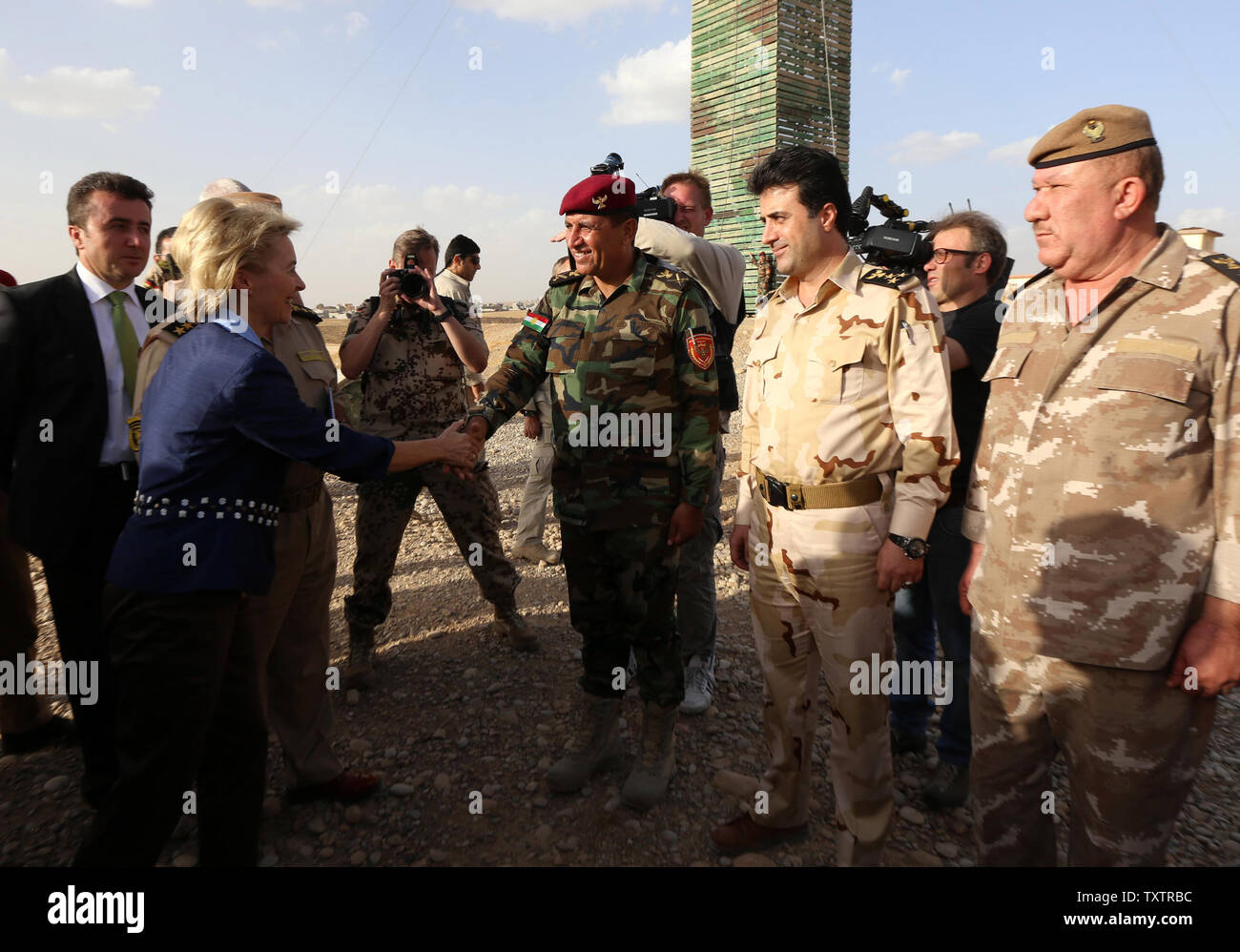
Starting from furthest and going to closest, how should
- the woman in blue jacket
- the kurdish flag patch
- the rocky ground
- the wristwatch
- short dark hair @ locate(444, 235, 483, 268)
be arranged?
short dark hair @ locate(444, 235, 483, 268) → the kurdish flag patch → the rocky ground → the wristwatch → the woman in blue jacket

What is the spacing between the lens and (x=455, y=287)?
5.18m

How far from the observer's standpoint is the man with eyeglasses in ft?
8.78

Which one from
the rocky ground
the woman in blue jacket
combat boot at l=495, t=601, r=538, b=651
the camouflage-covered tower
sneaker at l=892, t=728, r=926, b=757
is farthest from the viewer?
the camouflage-covered tower

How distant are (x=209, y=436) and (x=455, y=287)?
3.57 meters

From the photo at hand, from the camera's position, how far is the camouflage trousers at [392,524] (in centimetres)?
367

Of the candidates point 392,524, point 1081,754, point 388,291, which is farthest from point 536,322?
point 1081,754

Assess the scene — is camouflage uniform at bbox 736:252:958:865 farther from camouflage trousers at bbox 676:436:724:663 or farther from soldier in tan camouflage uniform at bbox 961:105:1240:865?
camouflage trousers at bbox 676:436:724:663

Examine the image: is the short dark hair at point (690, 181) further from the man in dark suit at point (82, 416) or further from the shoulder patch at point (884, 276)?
the man in dark suit at point (82, 416)

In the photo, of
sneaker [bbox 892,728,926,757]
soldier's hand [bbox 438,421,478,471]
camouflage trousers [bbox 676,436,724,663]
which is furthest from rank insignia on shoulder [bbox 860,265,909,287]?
sneaker [bbox 892,728,926,757]

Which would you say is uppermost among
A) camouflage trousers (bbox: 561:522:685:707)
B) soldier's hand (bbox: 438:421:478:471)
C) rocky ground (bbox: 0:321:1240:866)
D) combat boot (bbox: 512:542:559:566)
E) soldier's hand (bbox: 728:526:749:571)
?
Result: soldier's hand (bbox: 438:421:478:471)

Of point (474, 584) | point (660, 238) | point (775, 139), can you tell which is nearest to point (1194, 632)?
point (660, 238)

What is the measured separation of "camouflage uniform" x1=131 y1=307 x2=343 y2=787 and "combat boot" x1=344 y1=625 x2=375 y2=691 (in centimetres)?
76

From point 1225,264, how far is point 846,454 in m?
1.01

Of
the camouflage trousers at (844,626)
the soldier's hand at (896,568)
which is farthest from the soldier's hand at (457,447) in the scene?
the soldier's hand at (896,568)
